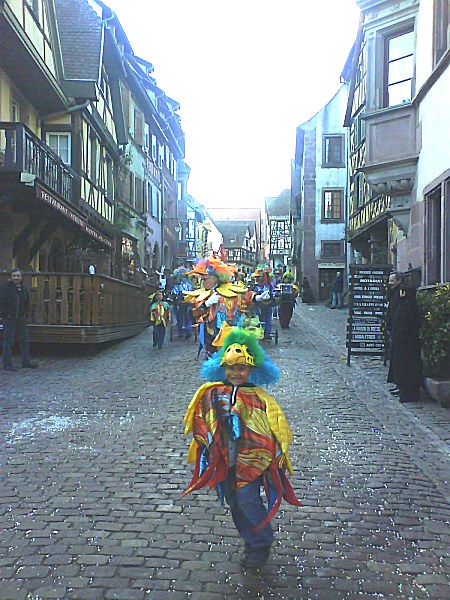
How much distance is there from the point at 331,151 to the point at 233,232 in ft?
190

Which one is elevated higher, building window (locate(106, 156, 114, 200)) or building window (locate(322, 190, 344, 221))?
building window (locate(322, 190, 344, 221))

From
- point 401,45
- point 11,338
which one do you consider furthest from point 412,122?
point 11,338

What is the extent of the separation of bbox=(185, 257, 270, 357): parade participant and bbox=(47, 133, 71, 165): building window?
1155 centimetres

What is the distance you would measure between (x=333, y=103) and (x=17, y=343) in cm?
3469

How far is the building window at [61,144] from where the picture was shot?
1995 centimetres

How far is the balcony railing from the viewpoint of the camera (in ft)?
45.3

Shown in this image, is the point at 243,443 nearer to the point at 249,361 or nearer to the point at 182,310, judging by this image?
the point at 249,361

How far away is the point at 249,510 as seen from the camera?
380 centimetres

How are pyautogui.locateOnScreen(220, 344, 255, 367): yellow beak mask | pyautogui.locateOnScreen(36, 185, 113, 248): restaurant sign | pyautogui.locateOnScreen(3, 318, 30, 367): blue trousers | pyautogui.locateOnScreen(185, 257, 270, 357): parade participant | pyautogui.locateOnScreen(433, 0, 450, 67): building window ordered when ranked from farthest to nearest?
pyautogui.locateOnScreen(36, 185, 113, 248): restaurant sign, pyautogui.locateOnScreen(3, 318, 30, 367): blue trousers, pyautogui.locateOnScreen(433, 0, 450, 67): building window, pyautogui.locateOnScreen(185, 257, 270, 357): parade participant, pyautogui.locateOnScreen(220, 344, 255, 367): yellow beak mask

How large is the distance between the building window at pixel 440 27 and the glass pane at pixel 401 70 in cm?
175

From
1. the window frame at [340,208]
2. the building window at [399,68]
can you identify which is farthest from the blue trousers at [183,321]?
the window frame at [340,208]

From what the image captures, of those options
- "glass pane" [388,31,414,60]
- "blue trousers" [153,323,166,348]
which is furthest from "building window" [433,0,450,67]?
"blue trousers" [153,323,166,348]

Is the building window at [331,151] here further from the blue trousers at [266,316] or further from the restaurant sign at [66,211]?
the blue trousers at [266,316]

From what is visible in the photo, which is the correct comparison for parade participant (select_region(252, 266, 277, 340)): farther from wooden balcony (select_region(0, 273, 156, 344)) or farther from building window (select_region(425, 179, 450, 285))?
building window (select_region(425, 179, 450, 285))
